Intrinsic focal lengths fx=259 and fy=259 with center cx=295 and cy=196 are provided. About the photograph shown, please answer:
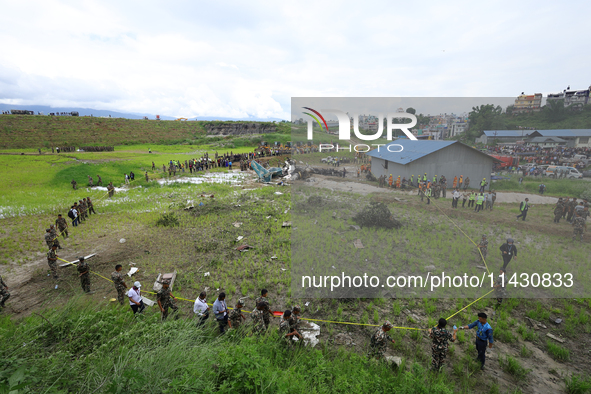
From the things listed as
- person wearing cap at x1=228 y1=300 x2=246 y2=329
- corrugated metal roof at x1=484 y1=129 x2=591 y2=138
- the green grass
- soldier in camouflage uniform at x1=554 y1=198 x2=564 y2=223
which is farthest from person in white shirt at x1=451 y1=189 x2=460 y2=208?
person wearing cap at x1=228 y1=300 x2=246 y2=329

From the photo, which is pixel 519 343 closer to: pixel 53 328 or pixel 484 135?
pixel 484 135

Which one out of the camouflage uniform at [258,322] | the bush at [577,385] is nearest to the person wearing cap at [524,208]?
the bush at [577,385]

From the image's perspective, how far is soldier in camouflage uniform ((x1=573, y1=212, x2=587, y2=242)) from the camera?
866 centimetres

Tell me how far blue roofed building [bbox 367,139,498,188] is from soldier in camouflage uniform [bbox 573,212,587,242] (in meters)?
3.07

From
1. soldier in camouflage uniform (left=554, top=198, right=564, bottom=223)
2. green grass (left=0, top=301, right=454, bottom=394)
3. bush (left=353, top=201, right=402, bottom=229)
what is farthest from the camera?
bush (left=353, top=201, right=402, bottom=229)

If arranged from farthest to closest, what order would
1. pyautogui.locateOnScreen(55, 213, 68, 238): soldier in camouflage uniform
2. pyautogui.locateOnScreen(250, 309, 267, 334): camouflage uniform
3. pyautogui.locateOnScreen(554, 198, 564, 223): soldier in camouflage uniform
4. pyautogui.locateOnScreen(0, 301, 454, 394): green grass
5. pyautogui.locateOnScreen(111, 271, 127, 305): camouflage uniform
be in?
pyautogui.locateOnScreen(55, 213, 68, 238): soldier in camouflage uniform, pyautogui.locateOnScreen(554, 198, 564, 223): soldier in camouflage uniform, pyautogui.locateOnScreen(111, 271, 127, 305): camouflage uniform, pyautogui.locateOnScreen(250, 309, 267, 334): camouflage uniform, pyautogui.locateOnScreen(0, 301, 454, 394): green grass

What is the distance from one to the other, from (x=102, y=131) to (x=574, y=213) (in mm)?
86972

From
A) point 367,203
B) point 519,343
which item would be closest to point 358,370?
point 519,343

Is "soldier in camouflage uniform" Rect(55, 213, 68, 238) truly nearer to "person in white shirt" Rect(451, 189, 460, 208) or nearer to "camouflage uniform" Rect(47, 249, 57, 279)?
"camouflage uniform" Rect(47, 249, 57, 279)

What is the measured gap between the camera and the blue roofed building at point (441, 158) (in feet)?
30.2

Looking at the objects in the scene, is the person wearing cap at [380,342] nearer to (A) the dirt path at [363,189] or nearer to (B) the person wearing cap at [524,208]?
(A) the dirt path at [363,189]

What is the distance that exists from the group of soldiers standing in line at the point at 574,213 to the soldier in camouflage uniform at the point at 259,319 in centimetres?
1025

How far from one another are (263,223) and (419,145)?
9.37 metres

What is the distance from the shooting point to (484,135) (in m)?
9.33
